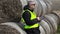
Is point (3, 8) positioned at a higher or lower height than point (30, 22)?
higher

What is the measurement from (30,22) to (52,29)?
1774mm

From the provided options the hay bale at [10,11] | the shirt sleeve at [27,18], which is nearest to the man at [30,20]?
the shirt sleeve at [27,18]

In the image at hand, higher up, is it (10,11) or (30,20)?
(10,11)

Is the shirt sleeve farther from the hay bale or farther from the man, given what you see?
the hay bale

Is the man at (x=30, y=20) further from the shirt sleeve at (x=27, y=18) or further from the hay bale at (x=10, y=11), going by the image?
the hay bale at (x=10, y=11)

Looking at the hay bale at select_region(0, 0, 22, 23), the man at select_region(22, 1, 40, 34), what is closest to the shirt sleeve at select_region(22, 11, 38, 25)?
the man at select_region(22, 1, 40, 34)

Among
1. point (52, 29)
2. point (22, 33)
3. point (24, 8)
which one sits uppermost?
point (24, 8)

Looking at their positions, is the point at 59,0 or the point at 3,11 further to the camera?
the point at 59,0

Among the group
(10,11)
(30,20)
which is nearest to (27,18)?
(30,20)

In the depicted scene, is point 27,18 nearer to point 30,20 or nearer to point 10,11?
point 30,20

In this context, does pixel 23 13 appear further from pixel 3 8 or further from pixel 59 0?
pixel 59 0

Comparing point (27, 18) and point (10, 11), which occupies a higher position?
point (10, 11)

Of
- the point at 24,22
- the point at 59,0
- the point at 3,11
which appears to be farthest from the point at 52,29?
the point at 59,0

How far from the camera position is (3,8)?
393 centimetres
